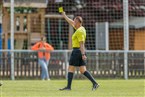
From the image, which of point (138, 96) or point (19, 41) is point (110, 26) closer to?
point (19, 41)

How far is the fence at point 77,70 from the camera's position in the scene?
916 inches

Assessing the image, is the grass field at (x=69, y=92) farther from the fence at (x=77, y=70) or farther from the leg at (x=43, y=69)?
the fence at (x=77, y=70)

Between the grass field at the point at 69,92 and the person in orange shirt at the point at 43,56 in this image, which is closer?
the grass field at the point at 69,92

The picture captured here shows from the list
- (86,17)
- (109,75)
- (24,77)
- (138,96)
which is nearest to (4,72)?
(24,77)

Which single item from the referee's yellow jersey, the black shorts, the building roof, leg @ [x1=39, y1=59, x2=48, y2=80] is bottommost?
leg @ [x1=39, y1=59, x2=48, y2=80]

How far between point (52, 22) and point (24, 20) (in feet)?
4.26

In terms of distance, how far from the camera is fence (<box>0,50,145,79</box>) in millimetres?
23266

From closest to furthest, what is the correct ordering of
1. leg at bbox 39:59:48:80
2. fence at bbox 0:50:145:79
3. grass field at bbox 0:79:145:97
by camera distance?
grass field at bbox 0:79:145:97 < leg at bbox 39:59:48:80 < fence at bbox 0:50:145:79

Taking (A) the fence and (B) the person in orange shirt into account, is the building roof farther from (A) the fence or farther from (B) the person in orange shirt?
(B) the person in orange shirt

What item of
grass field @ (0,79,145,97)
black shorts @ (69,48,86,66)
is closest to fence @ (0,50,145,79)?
grass field @ (0,79,145,97)

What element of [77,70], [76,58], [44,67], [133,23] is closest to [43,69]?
[44,67]

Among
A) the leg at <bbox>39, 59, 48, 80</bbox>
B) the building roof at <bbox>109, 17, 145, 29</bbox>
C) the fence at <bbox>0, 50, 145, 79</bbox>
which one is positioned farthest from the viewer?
the building roof at <bbox>109, 17, 145, 29</bbox>

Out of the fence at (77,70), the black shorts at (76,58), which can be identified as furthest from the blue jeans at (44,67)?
the black shorts at (76,58)

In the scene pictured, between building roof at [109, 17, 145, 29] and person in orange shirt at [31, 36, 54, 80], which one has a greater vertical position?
building roof at [109, 17, 145, 29]
